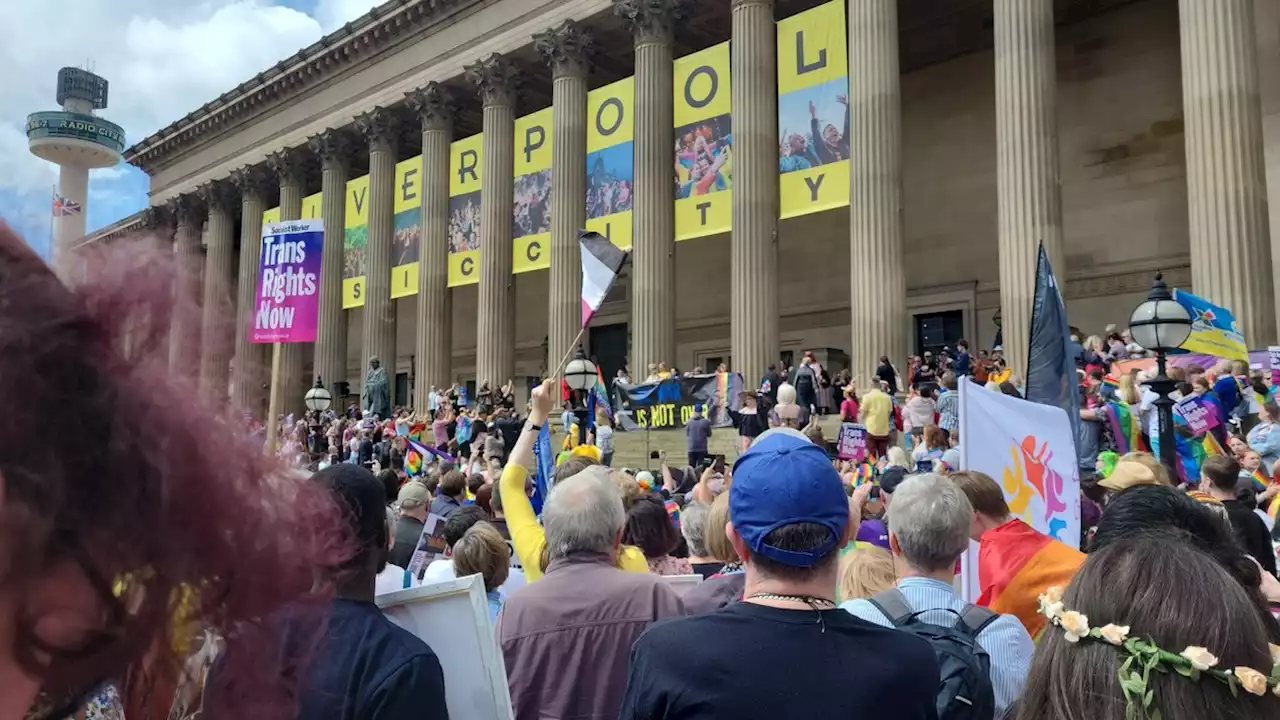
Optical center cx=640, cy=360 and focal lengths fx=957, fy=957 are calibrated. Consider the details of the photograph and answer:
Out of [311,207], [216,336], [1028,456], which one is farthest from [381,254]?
[216,336]

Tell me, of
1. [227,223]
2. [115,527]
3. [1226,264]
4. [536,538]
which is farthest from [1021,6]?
[227,223]

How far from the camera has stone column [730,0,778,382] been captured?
76.8 feet

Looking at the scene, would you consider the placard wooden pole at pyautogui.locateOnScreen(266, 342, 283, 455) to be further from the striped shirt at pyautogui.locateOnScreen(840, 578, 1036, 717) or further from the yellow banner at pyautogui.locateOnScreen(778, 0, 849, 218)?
the yellow banner at pyautogui.locateOnScreen(778, 0, 849, 218)

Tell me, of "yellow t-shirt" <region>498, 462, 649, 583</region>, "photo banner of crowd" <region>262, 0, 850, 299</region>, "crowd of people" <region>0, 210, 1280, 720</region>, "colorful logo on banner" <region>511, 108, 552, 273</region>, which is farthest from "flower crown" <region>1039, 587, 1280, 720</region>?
"colorful logo on banner" <region>511, 108, 552, 273</region>

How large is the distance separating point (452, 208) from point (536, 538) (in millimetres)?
28257

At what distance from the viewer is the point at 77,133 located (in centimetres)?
7888

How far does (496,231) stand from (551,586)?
88.1ft

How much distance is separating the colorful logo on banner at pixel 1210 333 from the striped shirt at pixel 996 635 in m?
11.5

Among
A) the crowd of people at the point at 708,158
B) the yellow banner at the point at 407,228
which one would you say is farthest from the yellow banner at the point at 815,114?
the yellow banner at the point at 407,228

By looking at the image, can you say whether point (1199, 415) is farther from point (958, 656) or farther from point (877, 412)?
point (958, 656)

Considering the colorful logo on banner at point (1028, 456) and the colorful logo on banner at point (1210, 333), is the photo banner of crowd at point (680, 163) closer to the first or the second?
the colorful logo on banner at point (1210, 333)

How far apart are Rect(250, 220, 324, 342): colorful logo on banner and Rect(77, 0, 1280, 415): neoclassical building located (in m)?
15.1

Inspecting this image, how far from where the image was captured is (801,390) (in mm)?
19266

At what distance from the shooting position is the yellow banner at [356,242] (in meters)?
33.7
